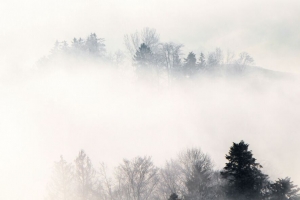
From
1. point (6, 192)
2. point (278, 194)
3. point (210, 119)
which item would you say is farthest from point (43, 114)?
point (278, 194)

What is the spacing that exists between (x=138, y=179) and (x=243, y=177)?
1841cm

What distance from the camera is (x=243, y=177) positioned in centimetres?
2688

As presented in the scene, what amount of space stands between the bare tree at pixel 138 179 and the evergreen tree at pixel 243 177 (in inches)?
610

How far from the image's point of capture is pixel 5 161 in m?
59.0

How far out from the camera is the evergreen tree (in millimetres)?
26781

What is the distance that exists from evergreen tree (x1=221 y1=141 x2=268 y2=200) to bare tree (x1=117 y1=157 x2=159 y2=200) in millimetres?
15485

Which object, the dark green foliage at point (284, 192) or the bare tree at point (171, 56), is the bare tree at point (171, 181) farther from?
the bare tree at point (171, 56)

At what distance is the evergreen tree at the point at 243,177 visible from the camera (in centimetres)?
2678

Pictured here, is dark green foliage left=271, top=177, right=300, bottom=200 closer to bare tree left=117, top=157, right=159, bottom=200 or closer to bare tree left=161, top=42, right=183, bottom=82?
bare tree left=117, top=157, right=159, bottom=200

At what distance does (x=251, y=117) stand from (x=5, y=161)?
188ft

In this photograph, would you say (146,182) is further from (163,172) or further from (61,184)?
(61,184)

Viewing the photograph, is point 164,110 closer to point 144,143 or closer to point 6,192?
point 144,143

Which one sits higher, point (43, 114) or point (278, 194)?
point (43, 114)

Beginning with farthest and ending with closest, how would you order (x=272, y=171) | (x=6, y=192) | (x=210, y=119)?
(x=210, y=119), (x=272, y=171), (x=6, y=192)
